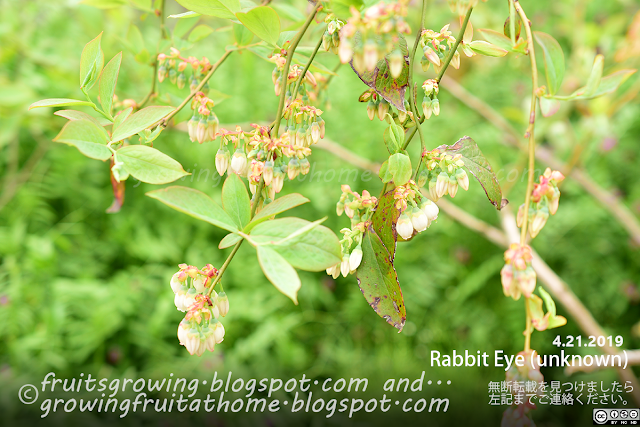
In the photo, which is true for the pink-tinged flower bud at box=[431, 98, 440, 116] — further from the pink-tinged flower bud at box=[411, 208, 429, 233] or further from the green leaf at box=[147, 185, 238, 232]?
the green leaf at box=[147, 185, 238, 232]

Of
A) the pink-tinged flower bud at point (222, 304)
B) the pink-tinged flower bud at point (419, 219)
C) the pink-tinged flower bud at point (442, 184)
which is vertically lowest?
the pink-tinged flower bud at point (222, 304)

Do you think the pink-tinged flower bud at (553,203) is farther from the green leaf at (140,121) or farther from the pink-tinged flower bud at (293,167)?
the green leaf at (140,121)

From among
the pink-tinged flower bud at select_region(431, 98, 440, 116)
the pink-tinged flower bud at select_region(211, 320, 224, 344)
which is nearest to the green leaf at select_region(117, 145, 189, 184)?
the pink-tinged flower bud at select_region(211, 320, 224, 344)

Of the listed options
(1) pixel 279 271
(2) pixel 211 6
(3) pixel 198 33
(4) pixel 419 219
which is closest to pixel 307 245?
(1) pixel 279 271

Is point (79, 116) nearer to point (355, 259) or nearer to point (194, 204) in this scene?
point (194, 204)

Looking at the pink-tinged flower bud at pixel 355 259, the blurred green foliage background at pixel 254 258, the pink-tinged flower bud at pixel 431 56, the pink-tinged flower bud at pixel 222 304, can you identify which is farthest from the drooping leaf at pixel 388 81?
the blurred green foliage background at pixel 254 258

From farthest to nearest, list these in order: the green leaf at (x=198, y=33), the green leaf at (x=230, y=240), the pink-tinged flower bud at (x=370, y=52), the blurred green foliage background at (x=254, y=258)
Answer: the blurred green foliage background at (x=254, y=258), the green leaf at (x=198, y=33), the green leaf at (x=230, y=240), the pink-tinged flower bud at (x=370, y=52)

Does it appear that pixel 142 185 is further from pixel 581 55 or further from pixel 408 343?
pixel 581 55
